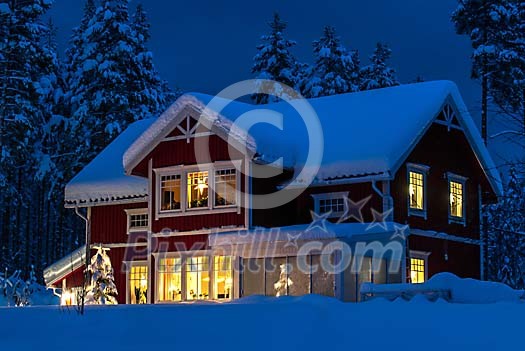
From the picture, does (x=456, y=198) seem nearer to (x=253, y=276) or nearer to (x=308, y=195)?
(x=308, y=195)

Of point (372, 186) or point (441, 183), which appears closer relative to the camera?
point (372, 186)

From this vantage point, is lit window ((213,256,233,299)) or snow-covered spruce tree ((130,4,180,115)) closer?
lit window ((213,256,233,299))

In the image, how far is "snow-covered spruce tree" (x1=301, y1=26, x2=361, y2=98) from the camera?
5273cm

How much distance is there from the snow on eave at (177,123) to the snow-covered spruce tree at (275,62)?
22.2 m

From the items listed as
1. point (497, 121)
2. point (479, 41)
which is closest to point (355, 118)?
point (479, 41)

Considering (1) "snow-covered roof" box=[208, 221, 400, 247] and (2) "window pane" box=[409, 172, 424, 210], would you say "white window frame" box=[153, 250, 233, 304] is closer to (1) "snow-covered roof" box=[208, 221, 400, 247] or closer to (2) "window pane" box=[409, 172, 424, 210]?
(1) "snow-covered roof" box=[208, 221, 400, 247]

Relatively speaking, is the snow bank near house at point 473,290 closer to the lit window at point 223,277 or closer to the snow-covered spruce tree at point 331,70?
the lit window at point 223,277

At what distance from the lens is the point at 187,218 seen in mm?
31141

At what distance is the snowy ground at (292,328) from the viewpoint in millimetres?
10914

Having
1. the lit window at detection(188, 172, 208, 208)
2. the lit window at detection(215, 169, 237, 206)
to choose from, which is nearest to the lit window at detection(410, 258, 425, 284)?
the lit window at detection(215, 169, 237, 206)

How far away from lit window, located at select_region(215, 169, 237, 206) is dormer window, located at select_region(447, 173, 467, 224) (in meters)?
8.25

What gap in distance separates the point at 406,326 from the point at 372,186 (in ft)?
57.8

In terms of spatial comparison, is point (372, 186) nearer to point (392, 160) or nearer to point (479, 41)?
point (392, 160)

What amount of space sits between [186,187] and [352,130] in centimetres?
627
